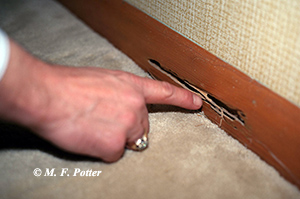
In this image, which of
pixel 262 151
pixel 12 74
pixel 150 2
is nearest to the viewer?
pixel 12 74

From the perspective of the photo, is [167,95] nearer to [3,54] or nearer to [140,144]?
[140,144]

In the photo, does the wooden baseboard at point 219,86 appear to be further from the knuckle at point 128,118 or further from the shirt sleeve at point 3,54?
the shirt sleeve at point 3,54

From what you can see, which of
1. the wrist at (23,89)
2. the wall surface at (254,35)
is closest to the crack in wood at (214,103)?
the wall surface at (254,35)

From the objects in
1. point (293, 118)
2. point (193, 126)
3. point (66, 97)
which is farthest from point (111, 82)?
point (293, 118)

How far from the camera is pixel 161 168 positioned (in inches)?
22.2

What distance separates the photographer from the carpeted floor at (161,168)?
523mm

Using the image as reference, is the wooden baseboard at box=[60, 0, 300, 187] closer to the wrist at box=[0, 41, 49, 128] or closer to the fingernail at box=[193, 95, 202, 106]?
the fingernail at box=[193, 95, 202, 106]

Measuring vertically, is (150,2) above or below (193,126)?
above

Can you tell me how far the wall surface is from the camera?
0.44m

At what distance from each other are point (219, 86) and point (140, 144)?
0.20 metres

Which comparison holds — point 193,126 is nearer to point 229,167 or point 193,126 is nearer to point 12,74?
point 229,167

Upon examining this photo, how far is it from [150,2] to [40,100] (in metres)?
0.37

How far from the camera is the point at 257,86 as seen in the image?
1.71 ft

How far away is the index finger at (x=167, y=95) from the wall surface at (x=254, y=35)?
0.36 feet
